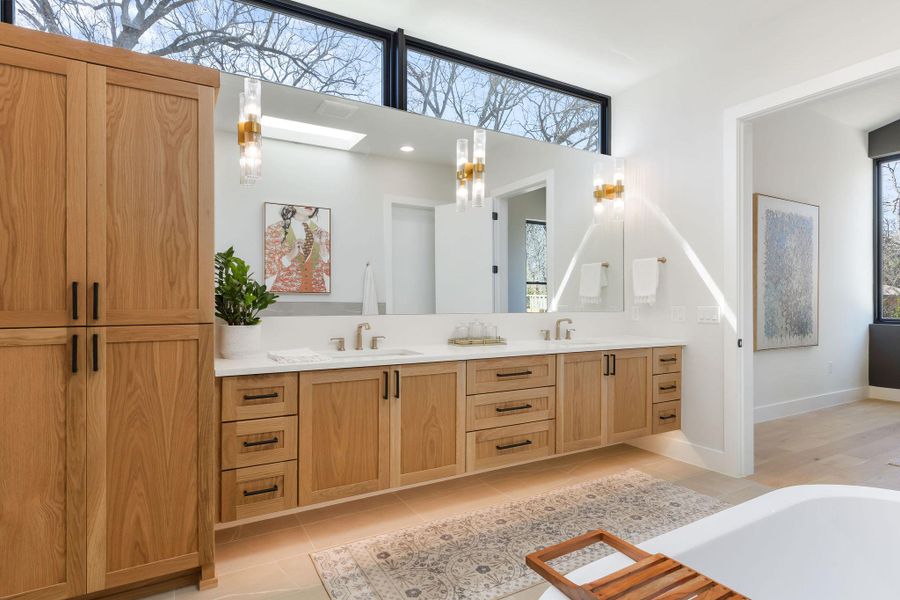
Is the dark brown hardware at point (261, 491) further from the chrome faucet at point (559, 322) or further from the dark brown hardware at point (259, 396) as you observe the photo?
the chrome faucet at point (559, 322)

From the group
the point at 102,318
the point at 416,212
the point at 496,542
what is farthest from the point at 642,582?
the point at 416,212

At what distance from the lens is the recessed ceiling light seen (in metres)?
2.67

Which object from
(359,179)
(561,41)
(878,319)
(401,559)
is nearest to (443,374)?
(401,559)

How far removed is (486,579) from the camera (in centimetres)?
201

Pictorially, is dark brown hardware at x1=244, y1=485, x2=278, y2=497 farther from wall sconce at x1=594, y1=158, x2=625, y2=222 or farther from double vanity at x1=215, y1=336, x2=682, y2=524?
wall sconce at x1=594, y1=158, x2=625, y2=222

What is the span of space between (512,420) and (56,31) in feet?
9.60

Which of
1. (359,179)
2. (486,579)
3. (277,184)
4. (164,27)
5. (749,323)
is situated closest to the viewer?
(486,579)

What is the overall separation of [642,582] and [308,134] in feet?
8.47

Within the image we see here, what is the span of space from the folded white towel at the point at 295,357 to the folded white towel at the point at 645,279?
2472mm

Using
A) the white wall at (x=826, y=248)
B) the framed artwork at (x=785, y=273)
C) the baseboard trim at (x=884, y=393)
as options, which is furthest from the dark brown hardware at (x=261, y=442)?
the baseboard trim at (x=884, y=393)

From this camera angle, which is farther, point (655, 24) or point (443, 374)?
point (655, 24)

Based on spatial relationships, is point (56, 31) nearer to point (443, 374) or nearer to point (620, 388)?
point (443, 374)

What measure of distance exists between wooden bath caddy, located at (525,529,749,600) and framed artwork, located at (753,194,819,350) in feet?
12.9

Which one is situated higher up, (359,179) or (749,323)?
(359,179)
